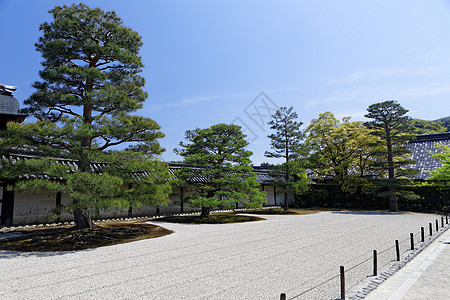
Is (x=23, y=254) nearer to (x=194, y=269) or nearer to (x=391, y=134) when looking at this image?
(x=194, y=269)

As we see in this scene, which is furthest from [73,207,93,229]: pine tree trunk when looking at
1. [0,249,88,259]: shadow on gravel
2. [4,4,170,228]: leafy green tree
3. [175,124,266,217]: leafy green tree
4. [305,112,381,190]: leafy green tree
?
[305,112,381,190]: leafy green tree

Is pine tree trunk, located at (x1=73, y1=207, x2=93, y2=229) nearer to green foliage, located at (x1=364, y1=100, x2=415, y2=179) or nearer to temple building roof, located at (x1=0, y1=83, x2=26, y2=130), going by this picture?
temple building roof, located at (x1=0, y1=83, x2=26, y2=130)

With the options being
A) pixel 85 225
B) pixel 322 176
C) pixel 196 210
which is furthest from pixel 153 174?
pixel 322 176

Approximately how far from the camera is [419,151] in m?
27.6

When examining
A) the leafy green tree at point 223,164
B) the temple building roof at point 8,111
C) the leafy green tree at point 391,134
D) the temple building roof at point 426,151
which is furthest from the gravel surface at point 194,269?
the temple building roof at point 426,151

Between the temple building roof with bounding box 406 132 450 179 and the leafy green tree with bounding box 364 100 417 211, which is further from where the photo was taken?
the temple building roof with bounding box 406 132 450 179

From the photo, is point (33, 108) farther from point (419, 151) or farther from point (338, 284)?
point (419, 151)

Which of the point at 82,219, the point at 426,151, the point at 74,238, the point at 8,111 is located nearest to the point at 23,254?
the point at 74,238

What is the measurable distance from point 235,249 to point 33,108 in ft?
29.4

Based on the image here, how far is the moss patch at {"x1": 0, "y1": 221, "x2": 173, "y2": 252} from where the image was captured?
8.03 m

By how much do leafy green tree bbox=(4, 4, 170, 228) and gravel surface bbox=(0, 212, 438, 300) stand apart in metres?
2.11

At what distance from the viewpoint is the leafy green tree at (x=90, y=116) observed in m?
8.50

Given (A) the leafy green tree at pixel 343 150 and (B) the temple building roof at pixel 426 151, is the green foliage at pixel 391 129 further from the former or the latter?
(B) the temple building roof at pixel 426 151

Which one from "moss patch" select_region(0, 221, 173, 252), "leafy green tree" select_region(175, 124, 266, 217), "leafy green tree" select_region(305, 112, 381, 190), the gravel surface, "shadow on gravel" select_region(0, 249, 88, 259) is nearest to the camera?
the gravel surface
